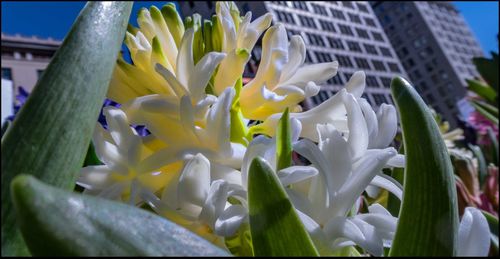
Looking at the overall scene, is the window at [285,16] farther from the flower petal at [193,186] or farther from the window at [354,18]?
the flower petal at [193,186]

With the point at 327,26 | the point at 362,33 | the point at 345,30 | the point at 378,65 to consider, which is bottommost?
the point at 378,65

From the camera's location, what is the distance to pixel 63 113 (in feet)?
0.65

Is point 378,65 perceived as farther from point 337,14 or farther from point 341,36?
point 337,14

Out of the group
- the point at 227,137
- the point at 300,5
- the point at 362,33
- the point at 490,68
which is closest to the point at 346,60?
the point at 362,33

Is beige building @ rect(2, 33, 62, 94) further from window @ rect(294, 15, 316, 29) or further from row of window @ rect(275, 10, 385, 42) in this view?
window @ rect(294, 15, 316, 29)

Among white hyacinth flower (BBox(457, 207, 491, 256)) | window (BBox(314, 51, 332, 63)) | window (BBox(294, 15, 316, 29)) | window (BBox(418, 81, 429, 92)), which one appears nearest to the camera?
white hyacinth flower (BBox(457, 207, 491, 256))

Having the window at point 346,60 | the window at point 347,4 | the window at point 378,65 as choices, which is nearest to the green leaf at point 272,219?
the window at point 346,60

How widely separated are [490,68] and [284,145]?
1988 millimetres

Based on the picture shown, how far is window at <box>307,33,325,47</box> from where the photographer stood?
112 ft

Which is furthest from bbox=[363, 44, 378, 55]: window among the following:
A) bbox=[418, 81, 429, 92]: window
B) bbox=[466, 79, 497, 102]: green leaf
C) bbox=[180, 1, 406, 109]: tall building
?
bbox=[466, 79, 497, 102]: green leaf

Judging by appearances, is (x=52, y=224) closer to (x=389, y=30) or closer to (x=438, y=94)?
(x=438, y=94)

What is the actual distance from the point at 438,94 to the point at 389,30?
8120 mm

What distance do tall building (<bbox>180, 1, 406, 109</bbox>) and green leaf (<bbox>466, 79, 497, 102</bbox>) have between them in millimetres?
28891

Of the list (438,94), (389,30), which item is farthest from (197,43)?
(389,30)
